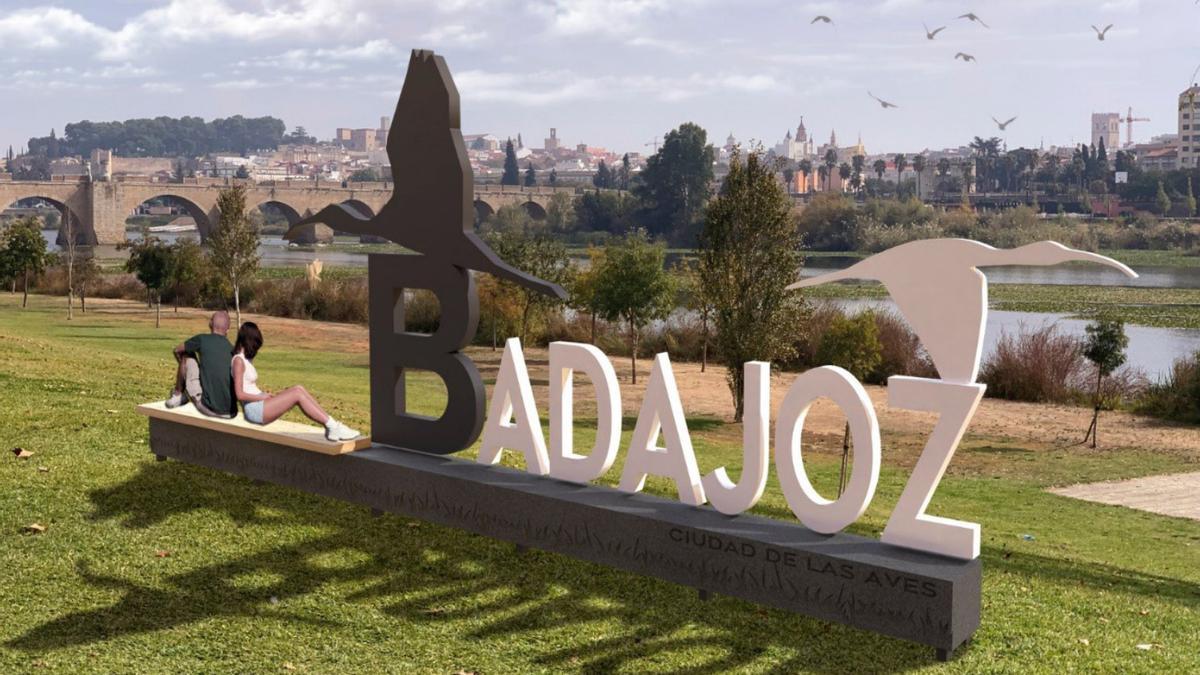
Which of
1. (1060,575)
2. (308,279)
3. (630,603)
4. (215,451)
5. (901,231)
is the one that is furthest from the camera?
(901,231)

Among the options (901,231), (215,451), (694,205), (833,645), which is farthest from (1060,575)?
(694,205)

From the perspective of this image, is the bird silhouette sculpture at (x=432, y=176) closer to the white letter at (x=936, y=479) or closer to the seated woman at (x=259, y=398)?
the seated woman at (x=259, y=398)

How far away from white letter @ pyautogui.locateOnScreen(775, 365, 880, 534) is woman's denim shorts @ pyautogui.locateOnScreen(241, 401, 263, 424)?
4.15 meters

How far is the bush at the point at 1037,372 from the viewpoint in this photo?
28000 millimetres

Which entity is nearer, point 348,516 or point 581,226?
point 348,516

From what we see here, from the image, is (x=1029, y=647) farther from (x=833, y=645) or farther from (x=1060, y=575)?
(x=1060, y=575)

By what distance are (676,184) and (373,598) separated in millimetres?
90067

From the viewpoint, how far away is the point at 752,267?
2266 cm

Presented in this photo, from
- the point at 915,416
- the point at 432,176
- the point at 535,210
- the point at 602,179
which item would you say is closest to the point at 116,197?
the point at 535,210

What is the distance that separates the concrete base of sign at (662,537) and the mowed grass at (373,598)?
0.59ft

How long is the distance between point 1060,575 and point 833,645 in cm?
312

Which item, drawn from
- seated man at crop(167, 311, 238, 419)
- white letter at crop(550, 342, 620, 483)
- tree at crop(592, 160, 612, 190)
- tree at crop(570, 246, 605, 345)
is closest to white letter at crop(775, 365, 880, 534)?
white letter at crop(550, 342, 620, 483)

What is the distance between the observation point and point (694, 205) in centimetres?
9606

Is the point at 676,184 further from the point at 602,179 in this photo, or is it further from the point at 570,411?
the point at 570,411
